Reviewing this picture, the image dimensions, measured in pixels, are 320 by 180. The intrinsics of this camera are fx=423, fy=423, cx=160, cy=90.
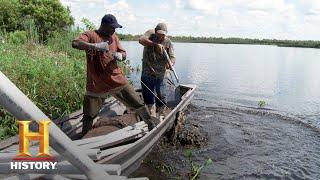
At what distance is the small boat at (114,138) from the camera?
6.38m

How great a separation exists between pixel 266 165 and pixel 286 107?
9.12 m

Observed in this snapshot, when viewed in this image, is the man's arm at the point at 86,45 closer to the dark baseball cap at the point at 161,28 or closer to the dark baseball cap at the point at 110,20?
the dark baseball cap at the point at 110,20

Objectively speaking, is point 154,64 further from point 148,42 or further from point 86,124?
point 86,124

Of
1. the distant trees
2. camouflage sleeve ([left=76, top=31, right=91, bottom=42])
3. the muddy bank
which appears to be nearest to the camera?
camouflage sleeve ([left=76, top=31, right=91, bottom=42])

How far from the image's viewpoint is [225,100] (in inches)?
731

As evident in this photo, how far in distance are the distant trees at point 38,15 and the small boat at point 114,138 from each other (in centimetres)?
1270

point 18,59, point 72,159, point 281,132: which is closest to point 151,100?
point 18,59

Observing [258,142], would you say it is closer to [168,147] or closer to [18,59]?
[168,147]

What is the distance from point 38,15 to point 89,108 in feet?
55.1

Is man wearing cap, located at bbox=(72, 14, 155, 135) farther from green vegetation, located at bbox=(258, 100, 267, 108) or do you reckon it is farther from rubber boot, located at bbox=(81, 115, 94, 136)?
green vegetation, located at bbox=(258, 100, 267, 108)

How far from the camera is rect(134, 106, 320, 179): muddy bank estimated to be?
29.0 ft

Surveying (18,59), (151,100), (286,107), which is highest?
(18,59)

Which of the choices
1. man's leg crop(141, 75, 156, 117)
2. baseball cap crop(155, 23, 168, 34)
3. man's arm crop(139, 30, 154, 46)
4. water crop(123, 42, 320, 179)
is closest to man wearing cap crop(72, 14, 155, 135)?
man's arm crop(139, 30, 154, 46)

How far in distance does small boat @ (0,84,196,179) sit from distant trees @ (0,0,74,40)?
12703 mm
